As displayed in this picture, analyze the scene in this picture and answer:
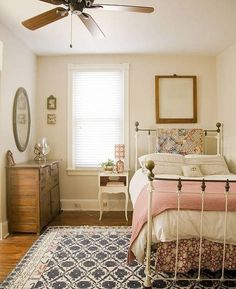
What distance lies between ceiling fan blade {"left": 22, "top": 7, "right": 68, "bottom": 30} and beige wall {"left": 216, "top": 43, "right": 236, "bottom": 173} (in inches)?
108

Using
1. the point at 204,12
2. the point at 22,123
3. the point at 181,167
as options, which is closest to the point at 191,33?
the point at 204,12

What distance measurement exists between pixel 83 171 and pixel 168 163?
4.99ft

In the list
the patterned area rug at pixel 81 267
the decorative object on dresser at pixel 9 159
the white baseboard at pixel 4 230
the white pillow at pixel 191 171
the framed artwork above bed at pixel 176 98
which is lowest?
the patterned area rug at pixel 81 267

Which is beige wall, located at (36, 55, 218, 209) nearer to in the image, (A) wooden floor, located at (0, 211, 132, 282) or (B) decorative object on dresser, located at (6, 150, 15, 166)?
(A) wooden floor, located at (0, 211, 132, 282)

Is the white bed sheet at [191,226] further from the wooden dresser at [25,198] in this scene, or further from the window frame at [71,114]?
the window frame at [71,114]

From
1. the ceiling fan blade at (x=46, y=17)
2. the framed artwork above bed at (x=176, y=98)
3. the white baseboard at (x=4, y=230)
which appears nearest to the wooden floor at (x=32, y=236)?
the white baseboard at (x=4, y=230)

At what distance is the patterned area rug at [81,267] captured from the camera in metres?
2.23

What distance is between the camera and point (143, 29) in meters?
3.37

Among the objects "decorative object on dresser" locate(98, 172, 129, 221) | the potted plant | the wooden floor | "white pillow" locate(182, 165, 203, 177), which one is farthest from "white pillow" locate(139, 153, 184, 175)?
the wooden floor

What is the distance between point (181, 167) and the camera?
12.1ft

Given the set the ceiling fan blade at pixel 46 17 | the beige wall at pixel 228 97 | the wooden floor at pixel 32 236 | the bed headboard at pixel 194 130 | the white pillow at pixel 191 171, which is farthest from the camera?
the bed headboard at pixel 194 130

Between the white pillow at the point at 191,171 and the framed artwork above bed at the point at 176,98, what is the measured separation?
1.09 m

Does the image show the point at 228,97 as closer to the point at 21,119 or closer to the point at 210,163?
the point at 210,163

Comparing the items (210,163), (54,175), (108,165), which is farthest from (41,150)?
(210,163)
